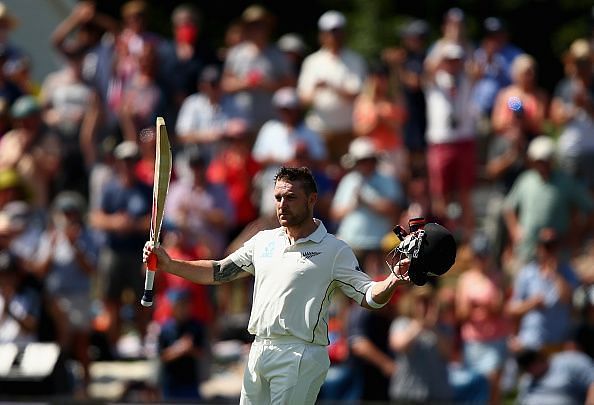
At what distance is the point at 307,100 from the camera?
1499 centimetres

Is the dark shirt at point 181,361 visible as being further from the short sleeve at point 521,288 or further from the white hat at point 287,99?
the short sleeve at point 521,288

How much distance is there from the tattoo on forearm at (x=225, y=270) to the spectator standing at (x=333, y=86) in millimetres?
6243

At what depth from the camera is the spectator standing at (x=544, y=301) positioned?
42.4 feet

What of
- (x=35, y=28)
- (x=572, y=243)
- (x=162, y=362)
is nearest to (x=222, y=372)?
(x=162, y=362)

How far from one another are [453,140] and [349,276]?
251 inches

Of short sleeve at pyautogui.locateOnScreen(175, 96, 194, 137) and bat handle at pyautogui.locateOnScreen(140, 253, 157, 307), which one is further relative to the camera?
short sleeve at pyautogui.locateOnScreen(175, 96, 194, 137)

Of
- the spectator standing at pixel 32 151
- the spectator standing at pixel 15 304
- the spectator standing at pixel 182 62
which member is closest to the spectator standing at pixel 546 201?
the spectator standing at pixel 182 62

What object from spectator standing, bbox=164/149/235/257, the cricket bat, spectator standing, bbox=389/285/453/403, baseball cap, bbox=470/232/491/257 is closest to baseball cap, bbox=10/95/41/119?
spectator standing, bbox=164/149/235/257

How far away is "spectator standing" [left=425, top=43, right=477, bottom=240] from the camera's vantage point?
47.9 ft

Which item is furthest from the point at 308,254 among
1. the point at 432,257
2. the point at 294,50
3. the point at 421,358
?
the point at 294,50

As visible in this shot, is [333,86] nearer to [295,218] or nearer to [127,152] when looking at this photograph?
[127,152]

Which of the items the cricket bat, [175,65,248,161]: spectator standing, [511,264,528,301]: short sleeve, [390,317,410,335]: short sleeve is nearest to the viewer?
the cricket bat

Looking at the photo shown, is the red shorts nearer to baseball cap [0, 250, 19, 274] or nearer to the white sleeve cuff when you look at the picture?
baseball cap [0, 250, 19, 274]

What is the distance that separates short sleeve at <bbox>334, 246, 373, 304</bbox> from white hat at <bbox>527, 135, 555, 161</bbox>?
17.8 feet
